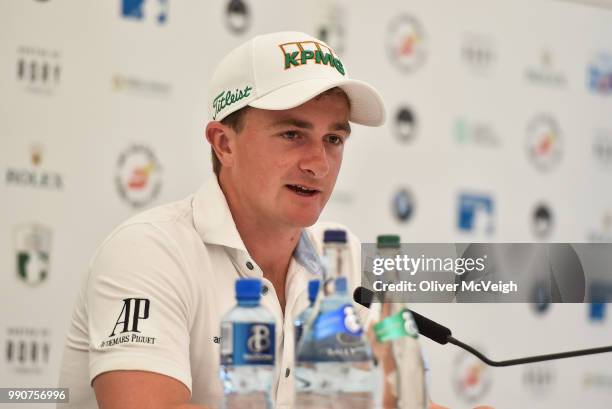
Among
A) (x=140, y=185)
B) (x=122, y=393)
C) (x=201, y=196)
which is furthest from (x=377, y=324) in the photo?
(x=140, y=185)

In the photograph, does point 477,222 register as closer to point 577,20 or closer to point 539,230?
point 539,230

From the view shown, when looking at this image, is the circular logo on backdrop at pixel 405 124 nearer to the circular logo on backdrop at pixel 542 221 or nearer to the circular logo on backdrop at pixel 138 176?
the circular logo on backdrop at pixel 542 221

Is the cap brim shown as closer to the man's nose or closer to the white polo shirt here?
the man's nose

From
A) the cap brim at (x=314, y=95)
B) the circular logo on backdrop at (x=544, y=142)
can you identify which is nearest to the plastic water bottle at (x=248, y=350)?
the cap brim at (x=314, y=95)

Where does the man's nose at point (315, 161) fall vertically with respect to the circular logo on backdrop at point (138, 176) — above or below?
below

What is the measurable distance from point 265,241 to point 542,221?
6.89 ft

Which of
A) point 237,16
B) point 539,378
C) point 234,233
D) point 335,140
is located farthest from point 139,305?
point 539,378

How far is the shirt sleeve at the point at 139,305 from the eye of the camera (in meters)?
1.34

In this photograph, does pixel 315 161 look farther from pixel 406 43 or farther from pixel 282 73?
pixel 406 43

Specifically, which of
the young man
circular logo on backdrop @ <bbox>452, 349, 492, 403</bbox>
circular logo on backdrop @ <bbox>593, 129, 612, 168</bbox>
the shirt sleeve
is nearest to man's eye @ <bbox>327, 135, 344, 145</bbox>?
the young man

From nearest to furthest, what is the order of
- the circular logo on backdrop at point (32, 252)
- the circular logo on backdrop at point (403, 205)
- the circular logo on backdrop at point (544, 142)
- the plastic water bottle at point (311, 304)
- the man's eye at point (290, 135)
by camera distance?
the plastic water bottle at point (311, 304) < the man's eye at point (290, 135) < the circular logo on backdrop at point (32, 252) < the circular logo on backdrop at point (403, 205) < the circular logo on backdrop at point (544, 142)

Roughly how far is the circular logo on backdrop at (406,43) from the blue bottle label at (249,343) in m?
2.39

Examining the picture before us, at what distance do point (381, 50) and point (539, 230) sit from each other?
1.02 metres

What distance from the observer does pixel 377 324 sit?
1104 mm
